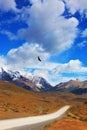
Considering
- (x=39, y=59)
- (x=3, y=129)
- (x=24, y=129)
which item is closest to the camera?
(x=3, y=129)

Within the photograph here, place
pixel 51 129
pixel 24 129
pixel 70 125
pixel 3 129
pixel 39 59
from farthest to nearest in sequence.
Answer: pixel 70 125 < pixel 51 129 < pixel 39 59 < pixel 24 129 < pixel 3 129

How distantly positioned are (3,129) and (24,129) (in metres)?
5.88

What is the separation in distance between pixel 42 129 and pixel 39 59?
998 cm

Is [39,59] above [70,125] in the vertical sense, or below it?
above

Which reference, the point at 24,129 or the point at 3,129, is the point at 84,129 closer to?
the point at 24,129

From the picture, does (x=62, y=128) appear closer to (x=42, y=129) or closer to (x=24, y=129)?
(x=42, y=129)

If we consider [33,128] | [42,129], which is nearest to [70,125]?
[42,129]

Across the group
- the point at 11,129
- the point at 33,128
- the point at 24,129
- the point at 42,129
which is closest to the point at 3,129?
the point at 11,129

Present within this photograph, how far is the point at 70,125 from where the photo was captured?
140 ft

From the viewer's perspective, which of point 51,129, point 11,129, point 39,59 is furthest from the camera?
point 51,129

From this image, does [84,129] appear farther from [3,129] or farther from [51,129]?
[3,129]

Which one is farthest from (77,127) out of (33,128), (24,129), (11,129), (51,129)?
(11,129)

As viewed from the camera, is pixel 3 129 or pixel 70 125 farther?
pixel 70 125

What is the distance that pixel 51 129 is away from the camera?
40.2 metres
